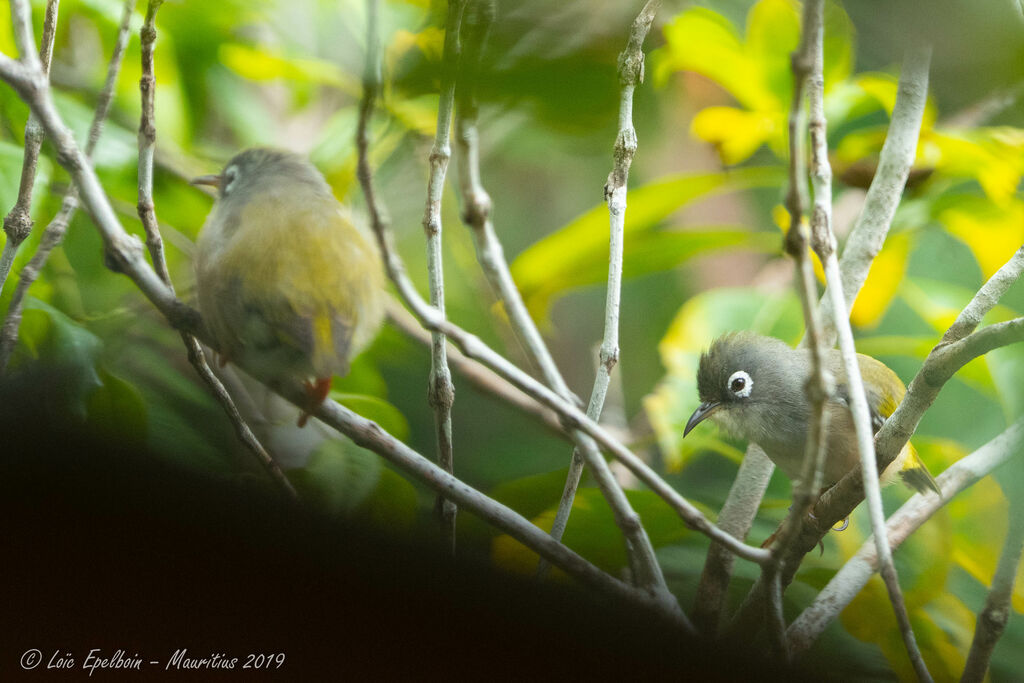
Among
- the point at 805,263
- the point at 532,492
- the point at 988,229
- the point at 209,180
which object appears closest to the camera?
the point at 805,263

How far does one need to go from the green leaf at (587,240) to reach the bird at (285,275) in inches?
23.2

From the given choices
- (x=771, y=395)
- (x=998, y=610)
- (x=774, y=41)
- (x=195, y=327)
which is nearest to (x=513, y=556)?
(x=195, y=327)

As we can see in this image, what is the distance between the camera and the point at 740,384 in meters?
1.15

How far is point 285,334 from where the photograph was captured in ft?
1.79

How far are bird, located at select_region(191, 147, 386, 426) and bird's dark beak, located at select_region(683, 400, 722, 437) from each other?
0.59m

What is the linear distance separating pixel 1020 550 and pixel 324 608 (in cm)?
56

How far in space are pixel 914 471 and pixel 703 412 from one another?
0.92 ft

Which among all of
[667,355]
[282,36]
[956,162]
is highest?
[956,162]

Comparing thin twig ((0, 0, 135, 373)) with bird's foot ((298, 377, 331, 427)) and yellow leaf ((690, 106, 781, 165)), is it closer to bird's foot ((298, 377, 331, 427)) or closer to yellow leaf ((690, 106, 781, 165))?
bird's foot ((298, 377, 331, 427))

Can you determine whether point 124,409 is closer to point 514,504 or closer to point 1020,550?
point 514,504

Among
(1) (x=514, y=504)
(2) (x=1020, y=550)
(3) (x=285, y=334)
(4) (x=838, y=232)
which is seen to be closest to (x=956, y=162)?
(4) (x=838, y=232)

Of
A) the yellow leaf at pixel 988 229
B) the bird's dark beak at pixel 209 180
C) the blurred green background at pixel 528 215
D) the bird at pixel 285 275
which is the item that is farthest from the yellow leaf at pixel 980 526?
the bird's dark beak at pixel 209 180

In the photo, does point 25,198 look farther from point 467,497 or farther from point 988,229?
point 988,229

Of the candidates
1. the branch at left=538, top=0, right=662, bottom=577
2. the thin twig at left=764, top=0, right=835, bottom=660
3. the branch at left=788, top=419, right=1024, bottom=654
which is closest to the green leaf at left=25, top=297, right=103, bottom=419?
the branch at left=538, top=0, right=662, bottom=577
